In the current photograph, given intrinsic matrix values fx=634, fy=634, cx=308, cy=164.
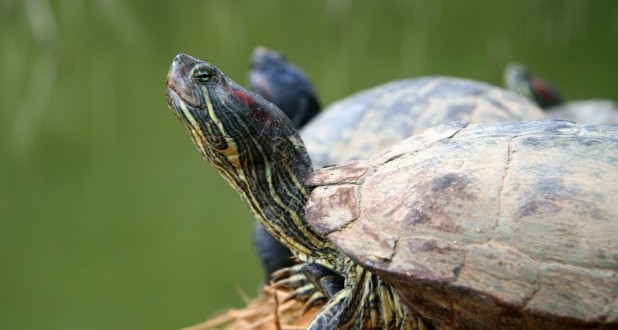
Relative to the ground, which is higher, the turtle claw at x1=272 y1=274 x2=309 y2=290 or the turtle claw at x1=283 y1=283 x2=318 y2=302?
the turtle claw at x1=272 y1=274 x2=309 y2=290

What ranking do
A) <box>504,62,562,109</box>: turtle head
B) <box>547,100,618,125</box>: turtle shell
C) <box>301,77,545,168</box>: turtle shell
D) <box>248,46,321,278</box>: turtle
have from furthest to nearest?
1. <box>504,62,562,109</box>: turtle head
2. <box>547,100,618,125</box>: turtle shell
3. <box>248,46,321,278</box>: turtle
4. <box>301,77,545,168</box>: turtle shell

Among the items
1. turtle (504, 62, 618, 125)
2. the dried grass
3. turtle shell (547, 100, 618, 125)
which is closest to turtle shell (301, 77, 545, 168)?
the dried grass

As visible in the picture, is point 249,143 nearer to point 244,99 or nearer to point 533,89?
point 244,99

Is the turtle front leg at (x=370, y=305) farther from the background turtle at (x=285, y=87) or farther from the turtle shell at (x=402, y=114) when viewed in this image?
the background turtle at (x=285, y=87)

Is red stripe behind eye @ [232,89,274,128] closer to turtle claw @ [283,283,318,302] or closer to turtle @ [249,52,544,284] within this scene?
turtle claw @ [283,283,318,302]

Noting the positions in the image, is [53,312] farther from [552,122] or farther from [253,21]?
[253,21]

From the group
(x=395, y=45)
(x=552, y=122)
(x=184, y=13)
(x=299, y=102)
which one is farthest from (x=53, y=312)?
(x=395, y=45)
